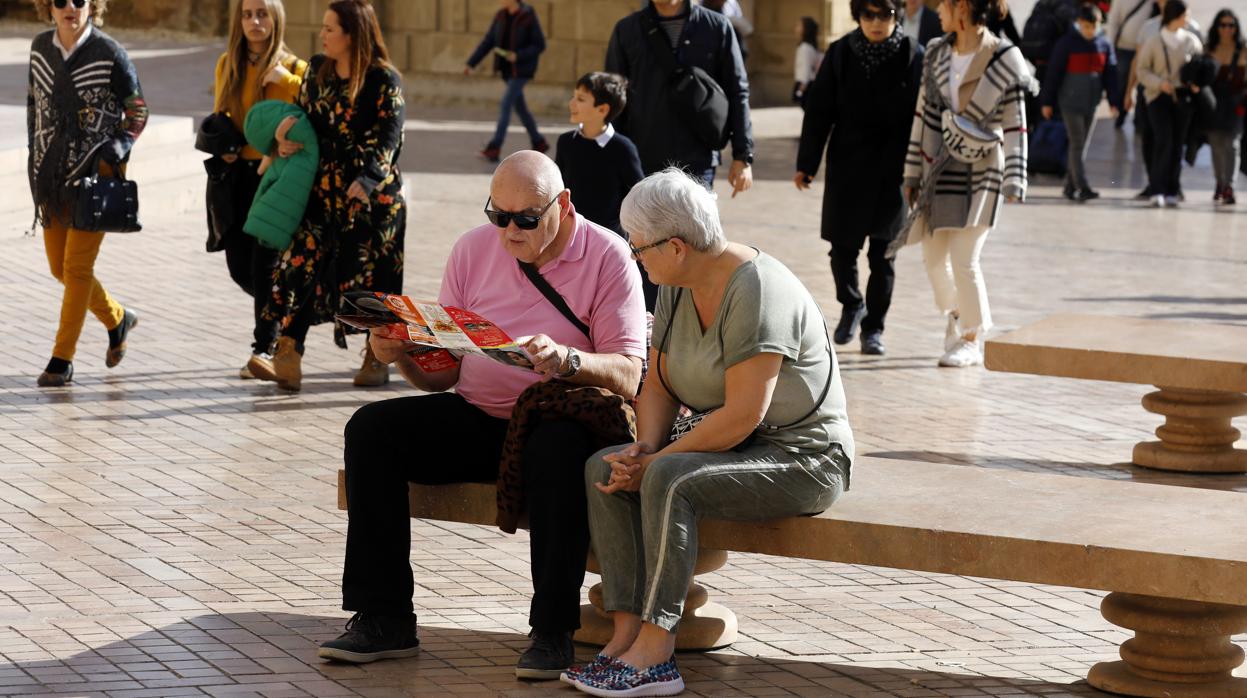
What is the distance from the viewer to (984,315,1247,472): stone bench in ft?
24.3

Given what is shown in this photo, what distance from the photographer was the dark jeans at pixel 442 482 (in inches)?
195

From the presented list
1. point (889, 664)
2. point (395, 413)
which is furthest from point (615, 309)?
point (889, 664)

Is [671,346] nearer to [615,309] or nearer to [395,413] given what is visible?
[615,309]

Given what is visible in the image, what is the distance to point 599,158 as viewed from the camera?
8062 mm

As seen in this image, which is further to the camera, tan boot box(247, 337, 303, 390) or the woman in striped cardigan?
the woman in striped cardigan

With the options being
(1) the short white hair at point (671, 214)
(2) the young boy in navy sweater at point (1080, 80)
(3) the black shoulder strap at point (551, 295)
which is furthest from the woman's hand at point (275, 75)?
(2) the young boy in navy sweater at point (1080, 80)

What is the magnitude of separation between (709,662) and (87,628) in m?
1.62

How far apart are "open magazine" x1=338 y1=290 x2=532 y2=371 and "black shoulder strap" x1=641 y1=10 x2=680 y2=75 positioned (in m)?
4.33

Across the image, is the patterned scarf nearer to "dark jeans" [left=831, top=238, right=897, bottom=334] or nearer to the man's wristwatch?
"dark jeans" [left=831, top=238, right=897, bottom=334]

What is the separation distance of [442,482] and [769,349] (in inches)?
38.5

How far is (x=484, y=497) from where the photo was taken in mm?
5191

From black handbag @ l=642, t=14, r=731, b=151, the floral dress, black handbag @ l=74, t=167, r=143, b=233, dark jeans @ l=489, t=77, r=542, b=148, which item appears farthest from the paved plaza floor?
dark jeans @ l=489, t=77, r=542, b=148

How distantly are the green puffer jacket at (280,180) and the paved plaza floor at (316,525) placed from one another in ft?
2.42

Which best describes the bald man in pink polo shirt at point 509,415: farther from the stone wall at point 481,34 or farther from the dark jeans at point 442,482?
the stone wall at point 481,34
